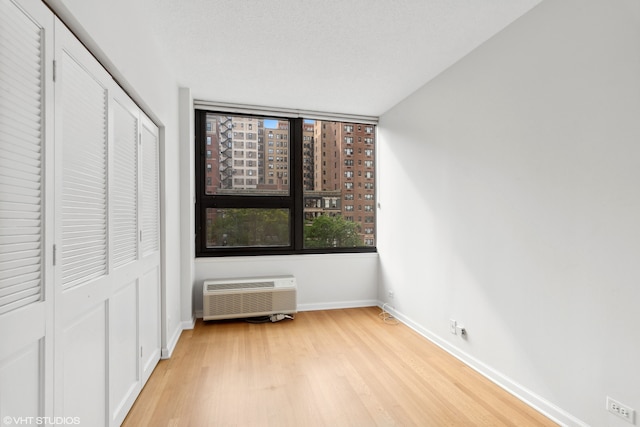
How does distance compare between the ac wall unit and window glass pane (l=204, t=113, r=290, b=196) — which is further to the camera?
window glass pane (l=204, t=113, r=290, b=196)

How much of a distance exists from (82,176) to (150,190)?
40.6 inches

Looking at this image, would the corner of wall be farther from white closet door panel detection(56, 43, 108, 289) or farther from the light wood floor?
white closet door panel detection(56, 43, 108, 289)

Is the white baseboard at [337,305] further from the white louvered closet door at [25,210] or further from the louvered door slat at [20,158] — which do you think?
the louvered door slat at [20,158]

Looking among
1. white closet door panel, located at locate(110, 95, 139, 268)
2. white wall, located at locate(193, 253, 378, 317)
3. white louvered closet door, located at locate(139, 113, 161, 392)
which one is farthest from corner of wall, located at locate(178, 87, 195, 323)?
white closet door panel, located at locate(110, 95, 139, 268)

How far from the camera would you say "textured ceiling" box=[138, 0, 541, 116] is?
2000 mm

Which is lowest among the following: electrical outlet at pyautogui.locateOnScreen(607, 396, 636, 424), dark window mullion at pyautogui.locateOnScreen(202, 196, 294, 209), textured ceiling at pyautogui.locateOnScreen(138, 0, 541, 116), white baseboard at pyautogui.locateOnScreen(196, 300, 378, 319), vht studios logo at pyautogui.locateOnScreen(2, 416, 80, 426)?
white baseboard at pyautogui.locateOnScreen(196, 300, 378, 319)

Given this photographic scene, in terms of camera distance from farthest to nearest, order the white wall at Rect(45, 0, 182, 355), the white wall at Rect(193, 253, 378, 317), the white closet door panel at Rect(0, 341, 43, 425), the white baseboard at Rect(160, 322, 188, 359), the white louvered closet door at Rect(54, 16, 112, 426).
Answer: the white wall at Rect(193, 253, 378, 317), the white baseboard at Rect(160, 322, 188, 359), the white wall at Rect(45, 0, 182, 355), the white louvered closet door at Rect(54, 16, 112, 426), the white closet door panel at Rect(0, 341, 43, 425)

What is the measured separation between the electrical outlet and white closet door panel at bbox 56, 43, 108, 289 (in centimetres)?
264

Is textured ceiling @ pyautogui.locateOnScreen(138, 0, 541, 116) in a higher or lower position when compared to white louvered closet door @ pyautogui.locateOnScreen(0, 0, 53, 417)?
higher

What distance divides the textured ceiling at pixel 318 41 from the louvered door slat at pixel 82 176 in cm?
101

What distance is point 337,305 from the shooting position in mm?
4027

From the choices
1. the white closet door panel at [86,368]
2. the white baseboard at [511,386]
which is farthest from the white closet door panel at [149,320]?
the white baseboard at [511,386]

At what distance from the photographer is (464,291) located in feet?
8.46

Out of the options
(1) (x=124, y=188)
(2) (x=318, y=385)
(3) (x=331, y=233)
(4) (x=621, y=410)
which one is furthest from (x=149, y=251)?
(4) (x=621, y=410)
